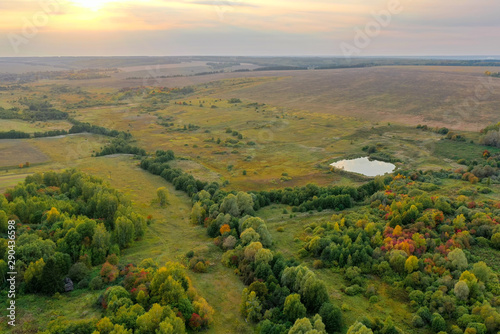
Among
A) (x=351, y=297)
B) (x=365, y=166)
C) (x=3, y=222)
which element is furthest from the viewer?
(x=365, y=166)

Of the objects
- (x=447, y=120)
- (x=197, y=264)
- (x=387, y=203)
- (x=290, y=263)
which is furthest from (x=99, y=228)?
(x=447, y=120)

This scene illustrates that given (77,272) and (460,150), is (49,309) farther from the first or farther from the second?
(460,150)

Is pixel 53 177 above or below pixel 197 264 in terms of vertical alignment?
above

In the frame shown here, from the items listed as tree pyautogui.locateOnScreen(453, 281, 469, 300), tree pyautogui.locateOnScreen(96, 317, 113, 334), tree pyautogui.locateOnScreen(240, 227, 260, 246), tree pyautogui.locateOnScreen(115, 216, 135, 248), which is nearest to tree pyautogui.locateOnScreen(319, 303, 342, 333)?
tree pyautogui.locateOnScreen(453, 281, 469, 300)

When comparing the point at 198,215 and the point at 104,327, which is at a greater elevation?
the point at 104,327

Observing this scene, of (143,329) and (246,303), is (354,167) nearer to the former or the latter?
(246,303)

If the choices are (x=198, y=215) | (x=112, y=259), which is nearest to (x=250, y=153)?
(x=198, y=215)

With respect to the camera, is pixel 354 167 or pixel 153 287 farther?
pixel 354 167
